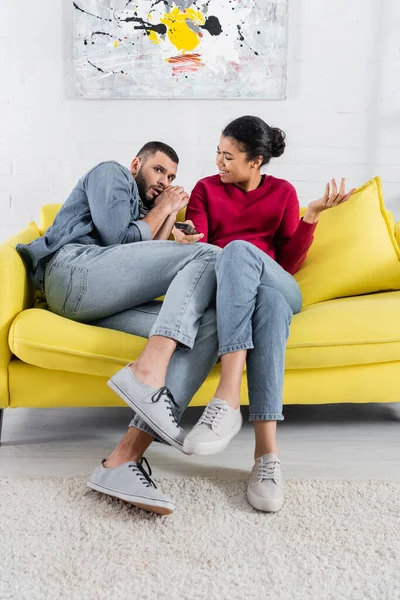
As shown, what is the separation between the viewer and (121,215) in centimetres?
196

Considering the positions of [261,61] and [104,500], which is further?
[261,61]

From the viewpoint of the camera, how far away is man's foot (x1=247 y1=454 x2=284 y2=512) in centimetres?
149

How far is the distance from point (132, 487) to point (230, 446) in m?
0.53

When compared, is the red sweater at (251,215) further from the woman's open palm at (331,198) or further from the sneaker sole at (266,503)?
the sneaker sole at (266,503)

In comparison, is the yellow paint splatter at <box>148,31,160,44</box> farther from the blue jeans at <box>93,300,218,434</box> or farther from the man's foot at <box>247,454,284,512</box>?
the man's foot at <box>247,454,284,512</box>

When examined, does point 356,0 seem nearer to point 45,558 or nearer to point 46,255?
point 46,255

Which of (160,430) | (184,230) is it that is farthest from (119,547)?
(184,230)

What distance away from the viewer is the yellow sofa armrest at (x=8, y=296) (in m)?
1.79

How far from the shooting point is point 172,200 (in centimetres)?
216

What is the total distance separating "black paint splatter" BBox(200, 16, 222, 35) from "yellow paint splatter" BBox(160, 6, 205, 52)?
20 millimetres

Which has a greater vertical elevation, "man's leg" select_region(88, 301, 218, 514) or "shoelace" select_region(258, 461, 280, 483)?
"man's leg" select_region(88, 301, 218, 514)

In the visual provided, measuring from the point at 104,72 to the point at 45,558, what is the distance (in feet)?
7.63

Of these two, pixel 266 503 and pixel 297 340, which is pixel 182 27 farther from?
pixel 266 503

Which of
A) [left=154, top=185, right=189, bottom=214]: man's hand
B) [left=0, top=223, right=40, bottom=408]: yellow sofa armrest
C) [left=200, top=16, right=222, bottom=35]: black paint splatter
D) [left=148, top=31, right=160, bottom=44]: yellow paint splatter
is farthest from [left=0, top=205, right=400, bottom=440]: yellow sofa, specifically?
[left=200, top=16, right=222, bottom=35]: black paint splatter
